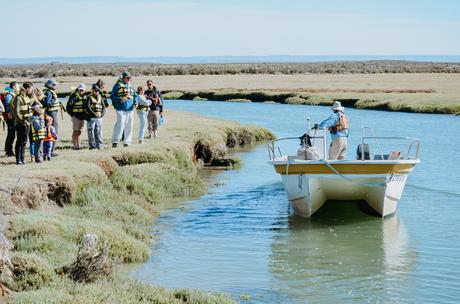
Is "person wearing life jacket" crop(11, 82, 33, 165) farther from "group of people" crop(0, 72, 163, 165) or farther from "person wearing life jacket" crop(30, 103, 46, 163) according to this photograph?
"person wearing life jacket" crop(30, 103, 46, 163)

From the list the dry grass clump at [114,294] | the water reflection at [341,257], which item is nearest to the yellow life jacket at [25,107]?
the water reflection at [341,257]

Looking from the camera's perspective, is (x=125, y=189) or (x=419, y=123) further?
(x=419, y=123)

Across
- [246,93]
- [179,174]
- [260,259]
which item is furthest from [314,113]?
[260,259]

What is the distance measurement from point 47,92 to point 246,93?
147ft

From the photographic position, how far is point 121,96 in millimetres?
22844

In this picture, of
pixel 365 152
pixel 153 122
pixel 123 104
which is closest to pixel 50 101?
pixel 123 104

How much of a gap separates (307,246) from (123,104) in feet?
26.3

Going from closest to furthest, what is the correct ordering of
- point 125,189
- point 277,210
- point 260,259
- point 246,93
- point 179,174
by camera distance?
point 260,259
point 125,189
point 277,210
point 179,174
point 246,93

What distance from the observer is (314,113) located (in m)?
50.8

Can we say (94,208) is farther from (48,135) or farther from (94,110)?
(94,110)

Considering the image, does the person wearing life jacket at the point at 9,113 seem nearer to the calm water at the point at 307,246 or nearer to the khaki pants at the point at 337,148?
the calm water at the point at 307,246

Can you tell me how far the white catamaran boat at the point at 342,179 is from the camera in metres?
19.0

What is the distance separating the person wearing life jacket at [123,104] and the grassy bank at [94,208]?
56 centimetres

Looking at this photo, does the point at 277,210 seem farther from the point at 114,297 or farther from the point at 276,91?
the point at 276,91
